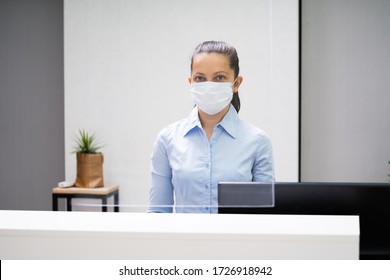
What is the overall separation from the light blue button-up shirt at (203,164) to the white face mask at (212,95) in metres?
0.05

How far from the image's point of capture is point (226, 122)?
1.28m

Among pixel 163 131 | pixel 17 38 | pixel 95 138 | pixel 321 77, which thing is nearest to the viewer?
pixel 163 131

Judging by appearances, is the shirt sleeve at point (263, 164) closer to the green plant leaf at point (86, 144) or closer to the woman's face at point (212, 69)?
the woman's face at point (212, 69)

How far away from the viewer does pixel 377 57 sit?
2180mm


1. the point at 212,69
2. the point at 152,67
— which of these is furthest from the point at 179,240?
the point at 152,67

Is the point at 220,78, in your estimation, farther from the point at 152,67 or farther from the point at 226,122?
the point at 152,67

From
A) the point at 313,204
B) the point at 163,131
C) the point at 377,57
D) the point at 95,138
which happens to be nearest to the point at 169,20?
the point at 163,131

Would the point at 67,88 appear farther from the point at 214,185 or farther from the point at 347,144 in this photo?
the point at 347,144

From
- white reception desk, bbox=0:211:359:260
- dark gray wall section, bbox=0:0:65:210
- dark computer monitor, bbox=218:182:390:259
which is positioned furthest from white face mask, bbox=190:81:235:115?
dark gray wall section, bbox=0:0:65:210

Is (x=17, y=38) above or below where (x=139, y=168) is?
above

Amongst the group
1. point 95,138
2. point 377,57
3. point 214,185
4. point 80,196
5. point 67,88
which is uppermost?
point 377,57

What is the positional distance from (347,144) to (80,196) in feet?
4.82

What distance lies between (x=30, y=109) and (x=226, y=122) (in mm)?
1129

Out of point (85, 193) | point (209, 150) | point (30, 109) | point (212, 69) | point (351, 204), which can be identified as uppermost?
point (212, 69)
